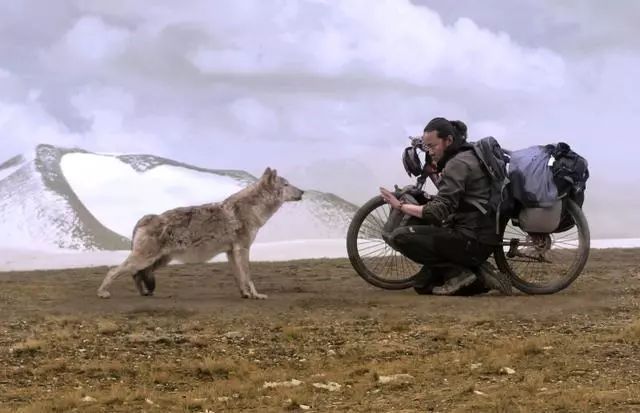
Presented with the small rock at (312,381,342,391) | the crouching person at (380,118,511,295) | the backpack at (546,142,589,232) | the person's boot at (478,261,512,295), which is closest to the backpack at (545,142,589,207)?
the backpack at (546,142,589,232)

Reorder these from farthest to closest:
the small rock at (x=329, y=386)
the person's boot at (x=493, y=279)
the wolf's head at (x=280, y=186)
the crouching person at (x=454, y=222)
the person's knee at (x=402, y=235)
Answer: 1. the wolf's head at (x=280, y=186)
2. the person's boot at (x=493, y=279)
3. the person's knee at (x=402, y=235)
4. the crouching person at (x=454, y=222)
5. the small rock at (x=329, y=386)

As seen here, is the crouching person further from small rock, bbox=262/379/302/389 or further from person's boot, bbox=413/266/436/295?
small rock, bbox=262/379/302/389

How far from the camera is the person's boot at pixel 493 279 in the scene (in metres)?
10.5

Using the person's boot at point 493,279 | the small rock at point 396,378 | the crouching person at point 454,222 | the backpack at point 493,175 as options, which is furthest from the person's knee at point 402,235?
the small rock at point 396,378

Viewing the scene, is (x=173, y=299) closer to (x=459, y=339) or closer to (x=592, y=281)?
(x=459, y=339)

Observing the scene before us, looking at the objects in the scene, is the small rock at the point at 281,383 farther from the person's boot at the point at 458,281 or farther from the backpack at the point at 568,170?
the backpack at the point at 568,170

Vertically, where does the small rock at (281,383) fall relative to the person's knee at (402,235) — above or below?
below

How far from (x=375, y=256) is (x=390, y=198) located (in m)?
0.92

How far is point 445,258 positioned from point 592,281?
2.58 metres

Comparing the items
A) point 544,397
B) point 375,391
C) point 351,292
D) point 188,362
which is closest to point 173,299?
point 351,292

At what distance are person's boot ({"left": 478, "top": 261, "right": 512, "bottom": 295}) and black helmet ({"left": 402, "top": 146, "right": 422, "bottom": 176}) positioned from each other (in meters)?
1.41

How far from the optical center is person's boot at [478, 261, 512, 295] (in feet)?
34.4

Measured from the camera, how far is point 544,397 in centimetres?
567

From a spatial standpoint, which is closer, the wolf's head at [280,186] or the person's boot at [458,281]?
the person's boot at [458,281]
